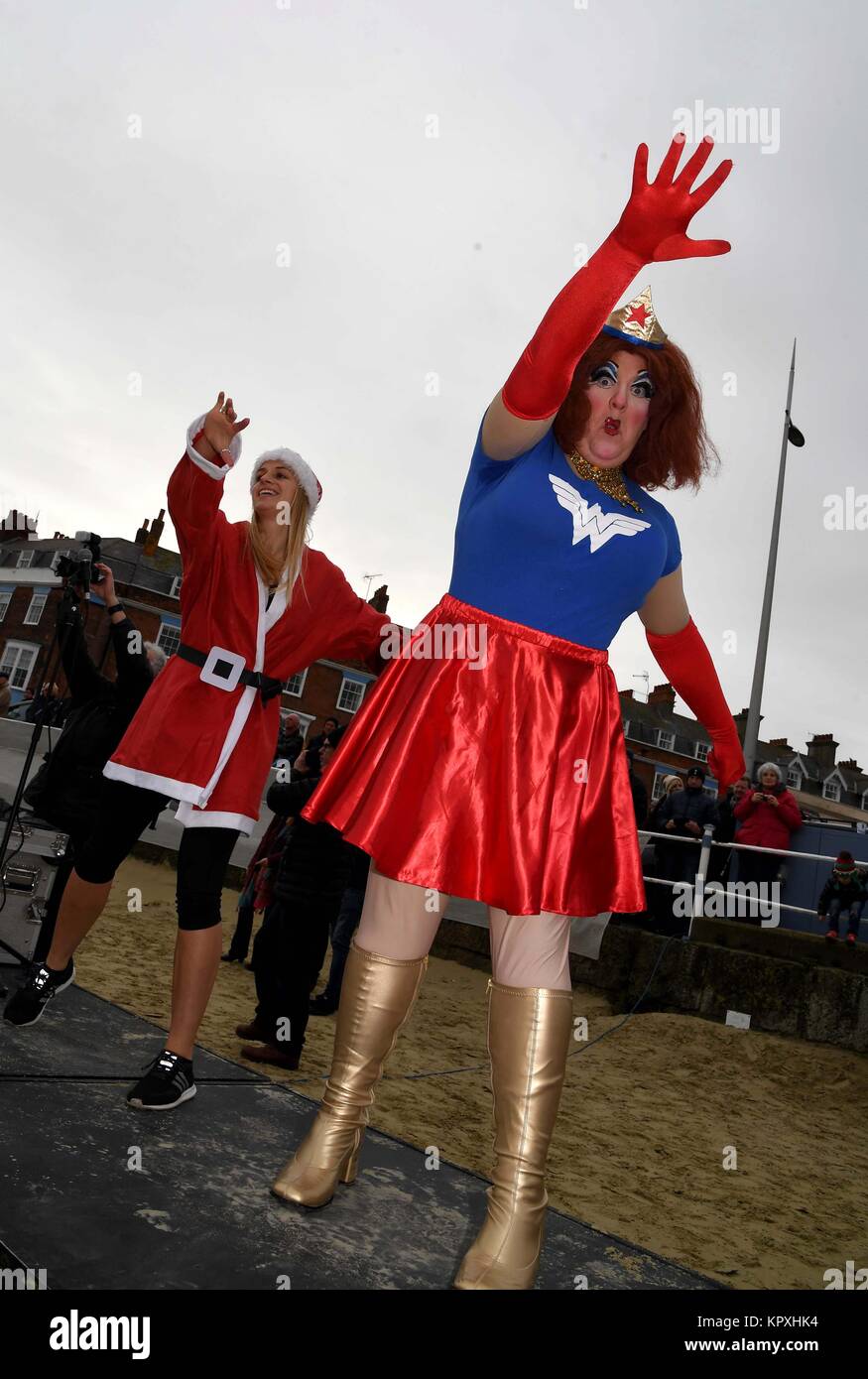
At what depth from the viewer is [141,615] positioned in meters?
35.1

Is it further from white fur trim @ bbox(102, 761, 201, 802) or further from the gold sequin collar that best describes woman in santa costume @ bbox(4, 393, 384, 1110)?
the gold sequin collar

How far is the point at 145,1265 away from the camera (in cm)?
156

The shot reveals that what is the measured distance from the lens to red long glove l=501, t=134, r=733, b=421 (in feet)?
5.87

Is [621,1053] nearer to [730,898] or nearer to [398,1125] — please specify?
[730,898]

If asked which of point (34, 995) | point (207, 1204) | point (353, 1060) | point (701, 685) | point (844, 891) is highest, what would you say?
point (844, 891)

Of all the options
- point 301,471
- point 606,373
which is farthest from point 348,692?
point 606,373

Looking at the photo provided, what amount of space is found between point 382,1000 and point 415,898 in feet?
0.74

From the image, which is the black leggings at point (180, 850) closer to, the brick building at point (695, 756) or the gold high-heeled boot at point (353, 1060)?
the gold high-heeled boot at point (353, 1060)

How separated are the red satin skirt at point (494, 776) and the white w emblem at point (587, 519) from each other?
0.24m

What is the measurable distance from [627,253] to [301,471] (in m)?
1.43

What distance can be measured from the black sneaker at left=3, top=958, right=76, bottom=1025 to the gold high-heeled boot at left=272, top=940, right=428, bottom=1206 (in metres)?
1.24

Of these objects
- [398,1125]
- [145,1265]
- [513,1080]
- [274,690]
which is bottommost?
[398,1125]

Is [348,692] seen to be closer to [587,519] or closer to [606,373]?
[606,373]
